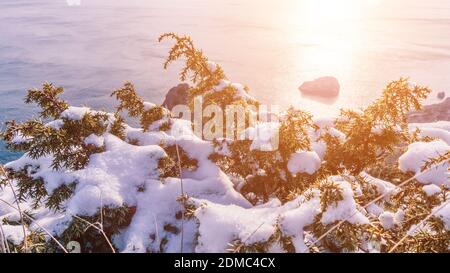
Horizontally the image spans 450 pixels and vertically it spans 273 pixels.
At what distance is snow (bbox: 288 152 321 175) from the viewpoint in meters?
6.49

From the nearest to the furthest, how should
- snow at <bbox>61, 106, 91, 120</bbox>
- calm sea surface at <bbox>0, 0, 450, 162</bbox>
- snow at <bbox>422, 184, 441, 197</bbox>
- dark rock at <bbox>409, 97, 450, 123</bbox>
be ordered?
snow at <bbox>422, 184, 441, 197</bbox>, snow at <bbox>61, 106, 91, 120</bbox>, dark rock at <bbox>409, 97, 450, 123</bbox>, calm sea surface at <bbox>0, 0, 450, 162</bbox>

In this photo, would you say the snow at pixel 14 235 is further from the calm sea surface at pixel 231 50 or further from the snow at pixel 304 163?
the calm sea surface at pixel 231 50

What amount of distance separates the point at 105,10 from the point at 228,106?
169772mm

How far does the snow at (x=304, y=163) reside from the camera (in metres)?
6.49

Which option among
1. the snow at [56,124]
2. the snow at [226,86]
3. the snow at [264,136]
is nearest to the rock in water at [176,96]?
the snow at [226,86]

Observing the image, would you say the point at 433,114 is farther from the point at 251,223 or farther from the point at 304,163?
the point at 251,223

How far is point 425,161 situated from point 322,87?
208 ft

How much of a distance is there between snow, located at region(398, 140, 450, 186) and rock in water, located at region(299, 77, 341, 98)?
62.1 meters

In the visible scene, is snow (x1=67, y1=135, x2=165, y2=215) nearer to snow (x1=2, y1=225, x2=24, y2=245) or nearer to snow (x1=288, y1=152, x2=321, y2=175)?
snow (x1=2, y1=225, x2=24, y2=245)

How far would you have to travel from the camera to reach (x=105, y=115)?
25.2 feet

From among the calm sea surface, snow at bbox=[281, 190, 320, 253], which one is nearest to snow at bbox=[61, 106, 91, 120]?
snow at bbox=[281, 190, 320, 253]

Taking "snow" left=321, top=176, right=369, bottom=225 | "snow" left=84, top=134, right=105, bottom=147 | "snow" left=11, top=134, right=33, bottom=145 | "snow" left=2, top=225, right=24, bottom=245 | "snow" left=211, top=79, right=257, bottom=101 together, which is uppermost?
"snow" left=211, top=79, right=257, bottom=101

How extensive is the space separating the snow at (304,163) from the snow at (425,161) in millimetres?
1480
